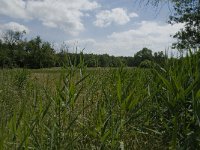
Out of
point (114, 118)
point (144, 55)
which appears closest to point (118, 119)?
point (114, 118)

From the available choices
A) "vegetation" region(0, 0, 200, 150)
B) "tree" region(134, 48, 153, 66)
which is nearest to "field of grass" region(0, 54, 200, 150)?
"vegetation" region(0, 0, 200, 150)

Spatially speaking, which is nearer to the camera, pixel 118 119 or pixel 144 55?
pixel 118 119

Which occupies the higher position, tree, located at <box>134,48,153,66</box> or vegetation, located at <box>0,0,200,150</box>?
tree, located at <box>134,48,153,66</box>

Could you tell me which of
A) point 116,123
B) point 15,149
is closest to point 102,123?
point 116,123

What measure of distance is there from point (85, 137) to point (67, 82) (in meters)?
0.60

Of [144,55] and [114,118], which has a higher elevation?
[144,55]

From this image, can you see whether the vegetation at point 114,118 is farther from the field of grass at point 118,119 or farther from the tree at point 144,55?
the tree at point 144,55

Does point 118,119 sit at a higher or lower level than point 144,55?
lower

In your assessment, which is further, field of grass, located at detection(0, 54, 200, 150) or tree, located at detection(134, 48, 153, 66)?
tree, located at detection(134, 48, 153, 66)

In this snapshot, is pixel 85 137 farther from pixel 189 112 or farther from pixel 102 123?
pixel 189 112

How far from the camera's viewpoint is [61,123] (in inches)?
103

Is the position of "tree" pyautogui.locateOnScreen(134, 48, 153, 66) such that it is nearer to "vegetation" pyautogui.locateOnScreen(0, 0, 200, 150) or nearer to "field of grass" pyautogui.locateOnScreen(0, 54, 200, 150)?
"vegetation" pyautogui.locateOnScreen(0, 0, 200, 150)

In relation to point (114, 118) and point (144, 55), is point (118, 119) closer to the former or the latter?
point (114, 118)

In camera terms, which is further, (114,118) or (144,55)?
(144,55)
